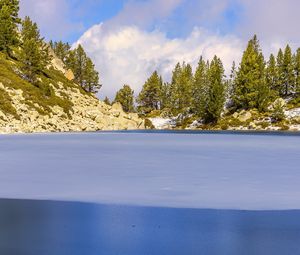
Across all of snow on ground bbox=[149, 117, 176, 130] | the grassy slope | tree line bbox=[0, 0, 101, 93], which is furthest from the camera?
snow on ground bbox=[149, 117, 176, 130]

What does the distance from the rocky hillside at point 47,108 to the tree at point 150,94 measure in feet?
153

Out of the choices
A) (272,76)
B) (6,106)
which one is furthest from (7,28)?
(272,76)

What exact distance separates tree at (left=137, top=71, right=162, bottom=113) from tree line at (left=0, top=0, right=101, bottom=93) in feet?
76.0

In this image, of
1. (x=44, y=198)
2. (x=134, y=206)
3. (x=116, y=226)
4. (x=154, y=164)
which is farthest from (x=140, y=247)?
(x=154, y=164)

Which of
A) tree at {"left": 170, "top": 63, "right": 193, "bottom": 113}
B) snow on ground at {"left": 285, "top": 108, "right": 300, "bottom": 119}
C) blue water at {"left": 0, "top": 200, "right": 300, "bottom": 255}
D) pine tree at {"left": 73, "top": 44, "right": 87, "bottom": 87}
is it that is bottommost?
blue water at {"left": 0, "top": 200, "right": 300, "bottom": 255}

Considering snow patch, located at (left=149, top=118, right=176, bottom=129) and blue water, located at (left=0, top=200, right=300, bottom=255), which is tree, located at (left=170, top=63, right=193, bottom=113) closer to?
snow patch, located at (left=149, top=118, right=176, bottom=129)

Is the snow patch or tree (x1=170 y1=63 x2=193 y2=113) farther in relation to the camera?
tree (x1=170 y1=63 x2=193 y2=113)

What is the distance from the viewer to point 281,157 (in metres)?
24.4

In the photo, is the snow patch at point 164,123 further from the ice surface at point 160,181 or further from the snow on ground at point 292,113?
the ice surface at point 160,181

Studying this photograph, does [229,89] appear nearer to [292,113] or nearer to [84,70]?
[292,113]

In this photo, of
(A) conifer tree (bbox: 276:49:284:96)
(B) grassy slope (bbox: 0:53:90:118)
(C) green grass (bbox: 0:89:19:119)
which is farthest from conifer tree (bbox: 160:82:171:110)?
(C) green grass (bbox: 0:89:19:119)

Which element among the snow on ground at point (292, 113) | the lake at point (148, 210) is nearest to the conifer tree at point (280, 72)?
the snow on ground at point (292, 113)

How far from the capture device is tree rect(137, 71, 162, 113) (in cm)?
14962

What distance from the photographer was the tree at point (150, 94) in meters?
150
